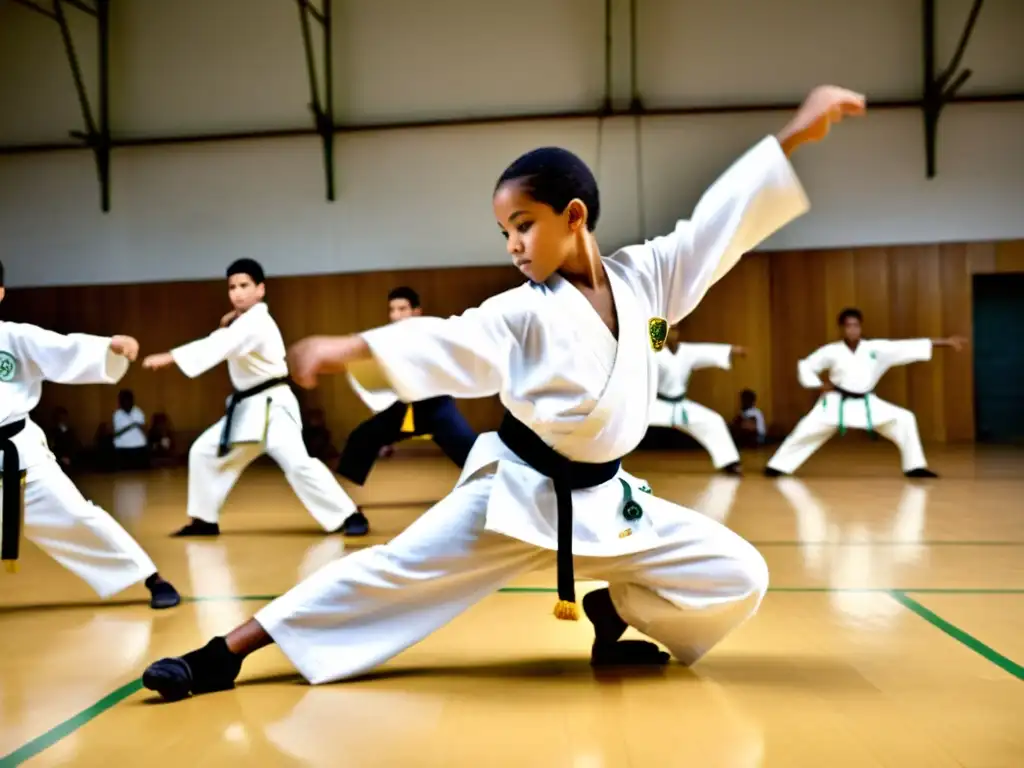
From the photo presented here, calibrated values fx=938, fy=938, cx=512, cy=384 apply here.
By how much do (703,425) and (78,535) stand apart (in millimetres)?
5267

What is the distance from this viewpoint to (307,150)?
1038 centimetres

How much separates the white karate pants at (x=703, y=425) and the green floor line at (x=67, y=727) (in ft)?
17.7

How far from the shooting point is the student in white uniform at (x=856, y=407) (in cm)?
695

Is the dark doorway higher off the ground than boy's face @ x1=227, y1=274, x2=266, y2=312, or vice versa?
boy's face @ x1=227, y1=274, x2=266, y2=312

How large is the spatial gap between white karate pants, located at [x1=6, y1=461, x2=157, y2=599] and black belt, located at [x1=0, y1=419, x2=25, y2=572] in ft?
0.14

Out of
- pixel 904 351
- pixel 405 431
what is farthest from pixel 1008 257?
pixel 405 431

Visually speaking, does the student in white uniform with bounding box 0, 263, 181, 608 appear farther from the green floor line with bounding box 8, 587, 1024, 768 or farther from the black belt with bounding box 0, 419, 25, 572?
the green floor line with bounding box 8, 587, 1024, 768

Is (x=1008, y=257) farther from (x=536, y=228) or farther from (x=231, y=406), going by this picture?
(x=536, y=228)

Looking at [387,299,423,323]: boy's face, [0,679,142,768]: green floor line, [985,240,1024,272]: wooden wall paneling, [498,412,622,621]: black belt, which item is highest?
[985,240,1024,272]: wooden wall paneling

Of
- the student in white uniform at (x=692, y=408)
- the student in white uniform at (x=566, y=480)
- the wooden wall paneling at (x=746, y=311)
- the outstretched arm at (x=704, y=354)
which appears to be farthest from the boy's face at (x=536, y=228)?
the wooden wall paneling at (x=746, y=311)

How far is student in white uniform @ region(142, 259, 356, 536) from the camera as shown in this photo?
466 cm

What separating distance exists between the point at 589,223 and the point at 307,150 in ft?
29.0

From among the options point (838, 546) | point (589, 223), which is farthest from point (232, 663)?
point (838, 546)

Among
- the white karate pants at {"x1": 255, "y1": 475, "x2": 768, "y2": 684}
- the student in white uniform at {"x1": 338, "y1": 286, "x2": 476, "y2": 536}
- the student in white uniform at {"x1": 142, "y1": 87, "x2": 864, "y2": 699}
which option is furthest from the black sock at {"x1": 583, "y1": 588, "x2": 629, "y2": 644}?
the student in white uniform at {"x1": 338, "y1": 286, "x2": 476, "y2": 536}
